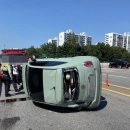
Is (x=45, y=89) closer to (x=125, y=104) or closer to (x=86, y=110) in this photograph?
(x=86, y=110)

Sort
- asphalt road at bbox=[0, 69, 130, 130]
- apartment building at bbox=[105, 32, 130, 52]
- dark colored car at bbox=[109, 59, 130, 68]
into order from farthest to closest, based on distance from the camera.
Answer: apartment building at bbox=[105, 32, 130, 52]
dark colored car at bbox=[109, 59, 130, 68]
asphalt road at bbox=[0, 69, 130, 130]

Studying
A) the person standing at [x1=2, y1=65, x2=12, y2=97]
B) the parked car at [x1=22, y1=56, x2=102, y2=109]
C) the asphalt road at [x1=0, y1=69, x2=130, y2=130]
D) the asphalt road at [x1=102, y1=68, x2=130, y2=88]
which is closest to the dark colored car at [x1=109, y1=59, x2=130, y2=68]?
the asphalt road at [x1=102, y1=68, x2=130, y2=88]

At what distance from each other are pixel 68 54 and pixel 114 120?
63507 mm

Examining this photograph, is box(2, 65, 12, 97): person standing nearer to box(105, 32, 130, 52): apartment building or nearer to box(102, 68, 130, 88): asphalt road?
box(102, 68, 130, 88): asphalt road

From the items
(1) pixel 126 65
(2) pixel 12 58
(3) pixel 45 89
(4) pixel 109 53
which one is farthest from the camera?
(4) pixel 109 53

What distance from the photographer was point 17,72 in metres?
15.1

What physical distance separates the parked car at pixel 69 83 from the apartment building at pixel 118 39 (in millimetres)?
128732

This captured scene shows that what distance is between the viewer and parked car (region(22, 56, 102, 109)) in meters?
8.38

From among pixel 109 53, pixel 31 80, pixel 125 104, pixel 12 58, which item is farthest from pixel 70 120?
pixel 109 53

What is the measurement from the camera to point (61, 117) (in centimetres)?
823

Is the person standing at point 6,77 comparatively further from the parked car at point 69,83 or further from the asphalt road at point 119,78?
the asphalt road at point 119,78

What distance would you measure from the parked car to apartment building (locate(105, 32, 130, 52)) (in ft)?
422

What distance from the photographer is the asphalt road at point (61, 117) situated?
7176 millimetres

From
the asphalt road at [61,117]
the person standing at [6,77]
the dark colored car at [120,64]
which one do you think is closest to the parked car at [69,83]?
the asphalt road at [61,117]
